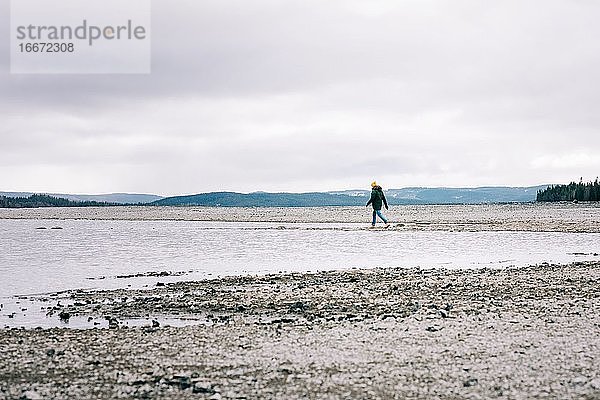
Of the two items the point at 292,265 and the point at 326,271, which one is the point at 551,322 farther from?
the point at 292,265

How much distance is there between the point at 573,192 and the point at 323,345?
85.4m

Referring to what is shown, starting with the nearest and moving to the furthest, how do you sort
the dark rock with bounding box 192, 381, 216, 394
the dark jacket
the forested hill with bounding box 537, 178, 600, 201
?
the dark rock with bounding box 192, 381, 216, 394, the dark jacket, the forested hill with bounding box 537, 178, 600, 201

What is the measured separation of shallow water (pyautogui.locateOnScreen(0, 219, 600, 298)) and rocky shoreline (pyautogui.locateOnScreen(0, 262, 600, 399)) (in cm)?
395

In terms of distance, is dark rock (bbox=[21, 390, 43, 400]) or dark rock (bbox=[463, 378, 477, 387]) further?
dark rock (bbox=[463, 378, 477, 387])

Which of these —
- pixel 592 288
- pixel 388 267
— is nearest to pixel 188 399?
pixel 592 288

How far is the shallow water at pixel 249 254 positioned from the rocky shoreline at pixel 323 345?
3946 mm

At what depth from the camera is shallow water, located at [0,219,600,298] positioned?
1948cm

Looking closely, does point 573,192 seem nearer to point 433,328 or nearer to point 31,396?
point 433,328

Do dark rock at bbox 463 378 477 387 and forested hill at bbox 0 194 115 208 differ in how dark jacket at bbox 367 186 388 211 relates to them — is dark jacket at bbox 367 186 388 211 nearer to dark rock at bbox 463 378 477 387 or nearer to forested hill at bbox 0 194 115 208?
dark rock at bbox 463 378 477 387

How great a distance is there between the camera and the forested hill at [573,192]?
82088 millimetres

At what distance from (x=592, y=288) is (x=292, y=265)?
9311 millimetres

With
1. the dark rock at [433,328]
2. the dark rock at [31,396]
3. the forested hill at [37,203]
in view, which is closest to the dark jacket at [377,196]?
the dark rock at [433,328]

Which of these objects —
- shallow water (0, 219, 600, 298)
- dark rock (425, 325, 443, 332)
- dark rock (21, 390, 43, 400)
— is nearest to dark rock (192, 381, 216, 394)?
dark rock (21, 390, 43, 400)

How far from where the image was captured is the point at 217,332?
10812 mm
